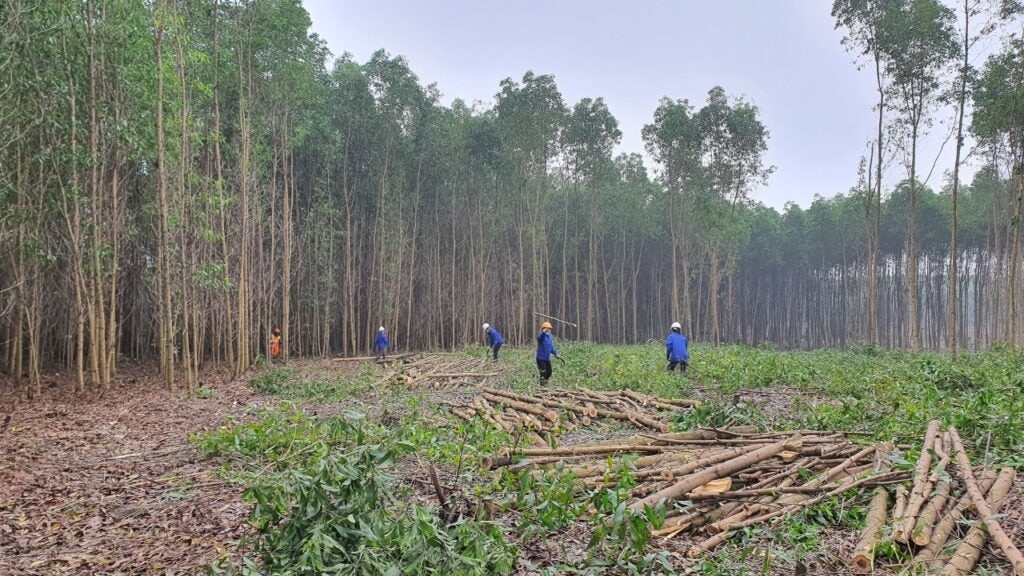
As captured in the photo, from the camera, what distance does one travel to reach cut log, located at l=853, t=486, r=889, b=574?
2.91 meters

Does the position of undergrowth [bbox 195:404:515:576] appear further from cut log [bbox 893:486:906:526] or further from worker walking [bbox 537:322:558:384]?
worker walking [bbox 537:322:558:384]

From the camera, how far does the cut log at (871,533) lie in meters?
2.91

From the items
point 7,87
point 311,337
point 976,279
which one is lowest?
point 311,337

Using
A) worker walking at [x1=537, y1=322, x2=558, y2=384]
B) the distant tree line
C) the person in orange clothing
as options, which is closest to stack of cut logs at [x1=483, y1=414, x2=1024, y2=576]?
worker walking at [x1=537, y1=322, x2=558, y2=384]

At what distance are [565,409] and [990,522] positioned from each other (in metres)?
5.40

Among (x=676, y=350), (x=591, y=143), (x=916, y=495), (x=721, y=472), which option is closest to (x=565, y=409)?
(x=721, y=472)

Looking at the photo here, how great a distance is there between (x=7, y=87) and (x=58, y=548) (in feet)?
24.8

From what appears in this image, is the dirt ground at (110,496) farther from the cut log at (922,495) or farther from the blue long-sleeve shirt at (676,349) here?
the blue long-sleeve shirt at (676,349)

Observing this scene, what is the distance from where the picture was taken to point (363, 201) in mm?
24531

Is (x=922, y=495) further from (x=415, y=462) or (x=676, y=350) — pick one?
(x=676, y=350)

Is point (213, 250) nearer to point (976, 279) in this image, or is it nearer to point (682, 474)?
point (682, 474)

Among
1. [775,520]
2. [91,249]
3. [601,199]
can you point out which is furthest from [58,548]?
[601,199]

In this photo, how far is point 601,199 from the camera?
1303 inches

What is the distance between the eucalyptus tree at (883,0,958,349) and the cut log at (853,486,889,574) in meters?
16.9
